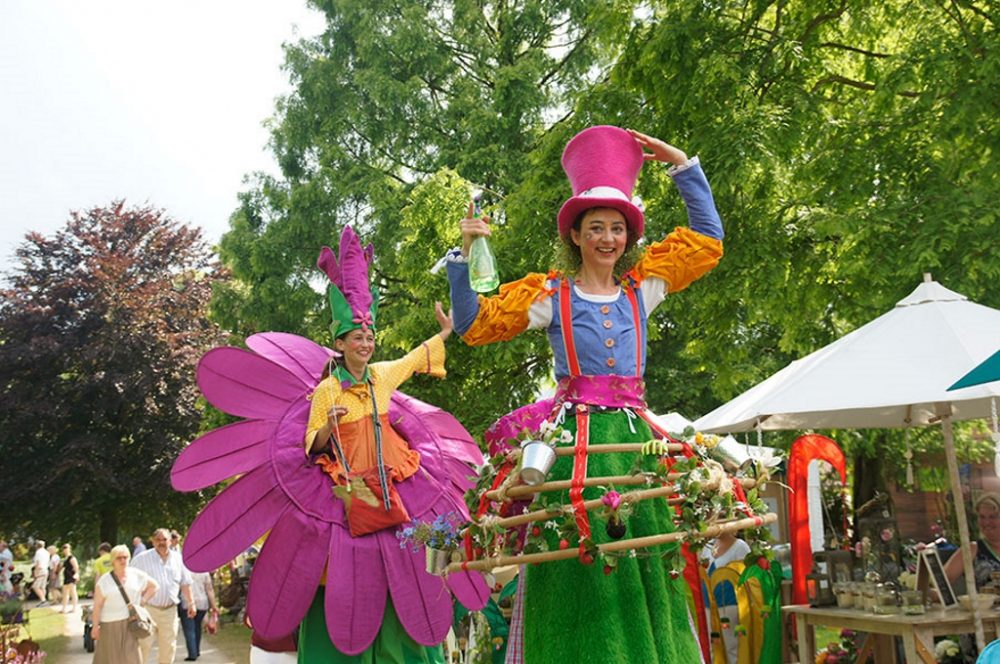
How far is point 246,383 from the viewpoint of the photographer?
20.7 feet

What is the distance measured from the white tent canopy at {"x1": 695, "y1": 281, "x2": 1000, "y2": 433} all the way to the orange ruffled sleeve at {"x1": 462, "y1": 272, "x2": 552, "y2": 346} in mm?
2940

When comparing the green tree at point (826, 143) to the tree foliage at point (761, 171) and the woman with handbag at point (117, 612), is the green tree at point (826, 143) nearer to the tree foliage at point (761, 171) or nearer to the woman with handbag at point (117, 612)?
the tree foliage at point (761, 171)

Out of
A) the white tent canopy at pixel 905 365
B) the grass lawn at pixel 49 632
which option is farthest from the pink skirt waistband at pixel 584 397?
the grass lawn at pixel 49 632

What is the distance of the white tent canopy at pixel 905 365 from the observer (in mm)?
6324

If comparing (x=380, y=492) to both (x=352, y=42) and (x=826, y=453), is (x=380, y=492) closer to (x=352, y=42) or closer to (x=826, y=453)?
(x=826, y=453)

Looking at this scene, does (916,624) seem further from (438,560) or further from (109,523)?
(109,523)

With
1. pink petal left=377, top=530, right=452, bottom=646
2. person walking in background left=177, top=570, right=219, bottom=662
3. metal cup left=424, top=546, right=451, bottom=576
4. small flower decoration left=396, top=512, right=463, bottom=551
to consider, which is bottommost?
person walking in background left=177, top=570, right=219, bottom=662

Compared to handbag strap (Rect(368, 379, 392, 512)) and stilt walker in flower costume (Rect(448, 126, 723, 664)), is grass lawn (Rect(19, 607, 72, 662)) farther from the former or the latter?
stilt walker in flower costume (Rect(448, 126, 723, 664))

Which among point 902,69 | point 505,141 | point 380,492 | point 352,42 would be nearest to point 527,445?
point 380,492

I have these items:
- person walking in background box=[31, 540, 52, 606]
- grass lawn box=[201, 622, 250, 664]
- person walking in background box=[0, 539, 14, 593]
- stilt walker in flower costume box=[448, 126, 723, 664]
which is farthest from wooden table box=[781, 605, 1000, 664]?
person walking in background box=[31, 540, 52, 606]

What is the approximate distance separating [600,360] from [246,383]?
2891 millimetres

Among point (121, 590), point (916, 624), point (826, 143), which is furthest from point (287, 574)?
point (826, 143)

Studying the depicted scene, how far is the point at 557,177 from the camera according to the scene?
1212 cm

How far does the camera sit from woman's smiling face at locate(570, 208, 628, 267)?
4090 millimetres
